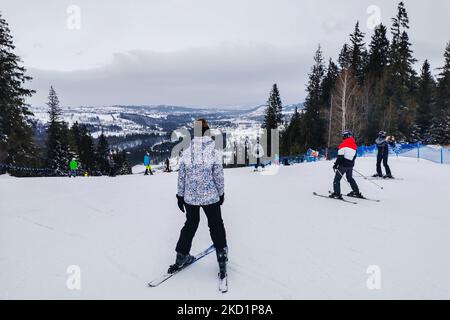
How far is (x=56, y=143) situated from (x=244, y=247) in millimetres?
43448

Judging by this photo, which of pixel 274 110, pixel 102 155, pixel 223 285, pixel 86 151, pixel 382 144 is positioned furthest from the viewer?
pixel 102 155

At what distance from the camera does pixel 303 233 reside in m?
5.32

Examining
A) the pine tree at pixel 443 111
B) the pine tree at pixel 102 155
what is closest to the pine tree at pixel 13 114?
the pine tree at pixel 102 155

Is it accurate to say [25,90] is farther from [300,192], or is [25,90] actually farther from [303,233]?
[303,233]

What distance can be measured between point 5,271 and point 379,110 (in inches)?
1608

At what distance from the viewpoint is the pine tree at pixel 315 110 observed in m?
46.1

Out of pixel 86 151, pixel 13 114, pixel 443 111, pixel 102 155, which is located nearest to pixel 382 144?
pixel 13 114

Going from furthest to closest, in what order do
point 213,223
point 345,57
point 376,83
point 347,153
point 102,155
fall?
point 102,155, point 345,57, point 376,83, point 347,153, point 213,223

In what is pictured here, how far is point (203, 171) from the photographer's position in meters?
3.50

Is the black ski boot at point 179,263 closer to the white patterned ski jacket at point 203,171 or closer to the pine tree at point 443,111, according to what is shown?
the white patterned ski jacket at point 203,171

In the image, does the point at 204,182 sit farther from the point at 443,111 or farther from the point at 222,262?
the point at 443,111

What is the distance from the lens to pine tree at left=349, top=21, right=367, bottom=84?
142 ft

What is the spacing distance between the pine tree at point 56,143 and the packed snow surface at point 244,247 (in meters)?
35.9
